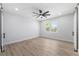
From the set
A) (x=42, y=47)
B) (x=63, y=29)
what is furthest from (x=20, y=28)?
(x=63, y=29)

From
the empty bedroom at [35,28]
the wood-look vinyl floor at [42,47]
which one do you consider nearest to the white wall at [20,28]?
the empty bedroom at [35,28]

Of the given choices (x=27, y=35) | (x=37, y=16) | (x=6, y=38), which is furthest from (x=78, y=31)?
(x=6, y=38)

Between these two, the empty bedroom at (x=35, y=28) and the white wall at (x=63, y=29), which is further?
the white wall at (x=63, y=29)

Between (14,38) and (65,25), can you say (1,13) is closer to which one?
(14,38)

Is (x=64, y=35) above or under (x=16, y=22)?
under

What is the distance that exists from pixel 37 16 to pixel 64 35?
1350mm

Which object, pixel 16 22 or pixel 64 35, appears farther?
pixel 64 35

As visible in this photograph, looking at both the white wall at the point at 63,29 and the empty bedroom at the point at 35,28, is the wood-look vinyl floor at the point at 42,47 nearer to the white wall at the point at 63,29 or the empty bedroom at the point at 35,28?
the empty bedroom at the point at 35,28

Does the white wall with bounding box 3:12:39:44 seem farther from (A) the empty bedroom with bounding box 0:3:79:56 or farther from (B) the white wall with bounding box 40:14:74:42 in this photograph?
(B) the white wall with bounding box 40:14:74:42

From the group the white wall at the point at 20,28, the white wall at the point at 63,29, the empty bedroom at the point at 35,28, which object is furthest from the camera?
the white wall at the point at 63,29

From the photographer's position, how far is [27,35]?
2.18 m

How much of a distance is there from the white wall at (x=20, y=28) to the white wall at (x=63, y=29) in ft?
1.21

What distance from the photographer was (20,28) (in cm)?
219

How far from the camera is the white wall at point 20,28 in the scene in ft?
7.00
